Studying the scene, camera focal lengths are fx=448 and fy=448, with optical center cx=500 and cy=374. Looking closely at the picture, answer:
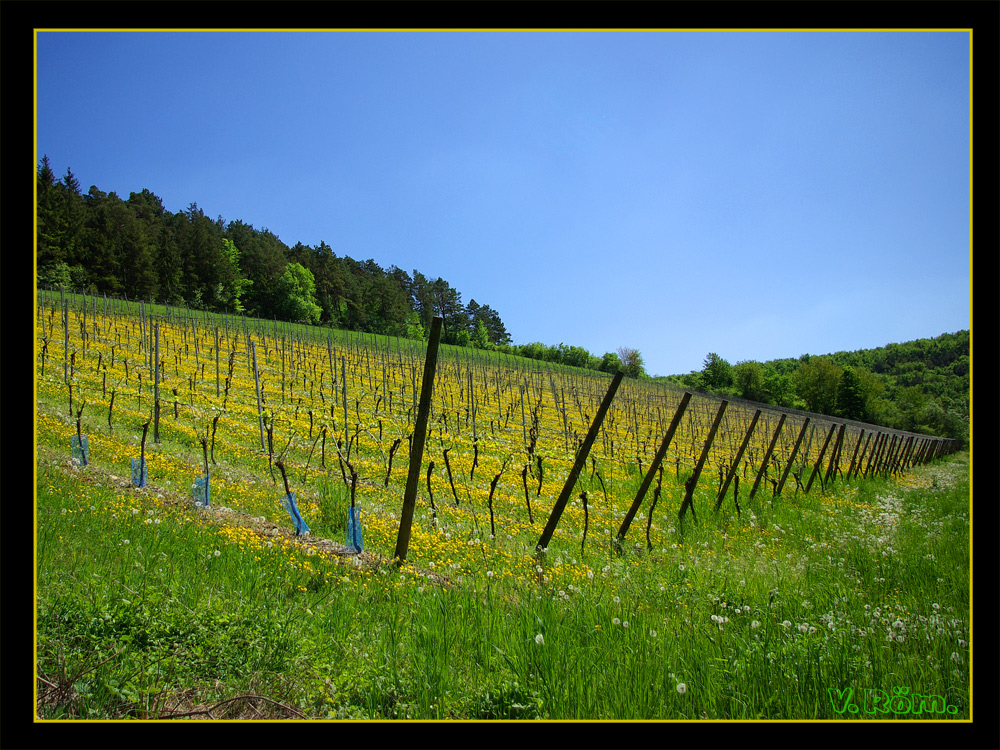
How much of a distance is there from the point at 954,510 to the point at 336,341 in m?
44.5

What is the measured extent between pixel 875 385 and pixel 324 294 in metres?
95.6

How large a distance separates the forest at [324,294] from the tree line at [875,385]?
0.21 metres

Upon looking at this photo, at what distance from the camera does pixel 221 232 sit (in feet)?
273

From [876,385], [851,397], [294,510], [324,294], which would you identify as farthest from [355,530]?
[876,385]

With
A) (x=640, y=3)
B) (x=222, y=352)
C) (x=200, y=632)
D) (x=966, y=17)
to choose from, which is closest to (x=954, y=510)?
(x=966, y=17)

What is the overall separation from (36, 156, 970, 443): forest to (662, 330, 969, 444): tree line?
0.68 feet

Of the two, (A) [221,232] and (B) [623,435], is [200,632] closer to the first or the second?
(B) [623,435]

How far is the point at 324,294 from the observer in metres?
76.1

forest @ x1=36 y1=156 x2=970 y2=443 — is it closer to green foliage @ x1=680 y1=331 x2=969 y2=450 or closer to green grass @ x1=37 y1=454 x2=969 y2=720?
green foliage @ x1=680 y1=331 x2=969 y2=450

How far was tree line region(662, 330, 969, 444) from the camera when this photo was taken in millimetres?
64062
